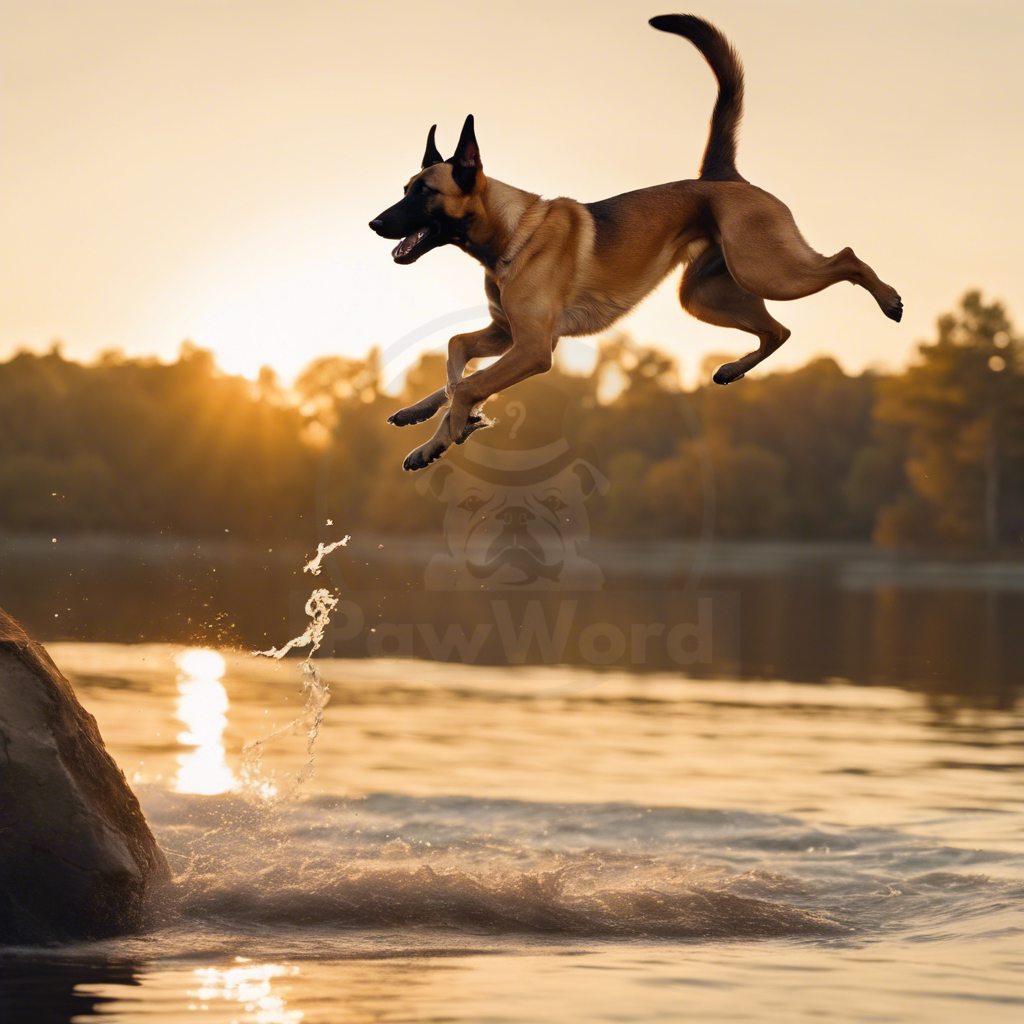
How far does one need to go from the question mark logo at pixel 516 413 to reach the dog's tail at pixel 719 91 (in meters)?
60.2

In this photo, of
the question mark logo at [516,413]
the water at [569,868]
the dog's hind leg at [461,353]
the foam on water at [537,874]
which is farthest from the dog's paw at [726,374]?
the question mark logo at [516,413]

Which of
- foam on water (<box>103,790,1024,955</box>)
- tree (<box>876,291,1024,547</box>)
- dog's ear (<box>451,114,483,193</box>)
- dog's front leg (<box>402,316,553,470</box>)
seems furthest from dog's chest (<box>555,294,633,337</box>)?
tree (<box>876,291,1024,547</box>)

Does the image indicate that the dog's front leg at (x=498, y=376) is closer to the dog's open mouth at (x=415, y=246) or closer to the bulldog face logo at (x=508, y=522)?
the dog's open mouth at (x=415, y=246)

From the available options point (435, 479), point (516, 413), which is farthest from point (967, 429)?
point (435, 479)

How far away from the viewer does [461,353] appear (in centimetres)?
809

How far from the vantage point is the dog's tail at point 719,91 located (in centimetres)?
808

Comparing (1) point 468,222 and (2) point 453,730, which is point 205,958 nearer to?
(1) point 468,222

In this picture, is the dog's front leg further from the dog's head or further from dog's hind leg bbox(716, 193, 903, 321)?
dog's hind leg bbox(716, 193, 903, 321)

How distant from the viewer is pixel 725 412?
105m

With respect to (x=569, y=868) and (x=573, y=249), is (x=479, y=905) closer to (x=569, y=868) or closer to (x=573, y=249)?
(x=569, y=868)

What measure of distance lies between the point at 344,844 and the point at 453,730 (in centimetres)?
699

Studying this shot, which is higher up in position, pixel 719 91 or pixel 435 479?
pixel 435 479

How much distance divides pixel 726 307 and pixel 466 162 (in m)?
1.80

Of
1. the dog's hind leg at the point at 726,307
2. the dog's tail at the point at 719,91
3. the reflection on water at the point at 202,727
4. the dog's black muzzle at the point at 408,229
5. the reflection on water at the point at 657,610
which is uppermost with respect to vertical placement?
the dog's tail at the point at 719,91
